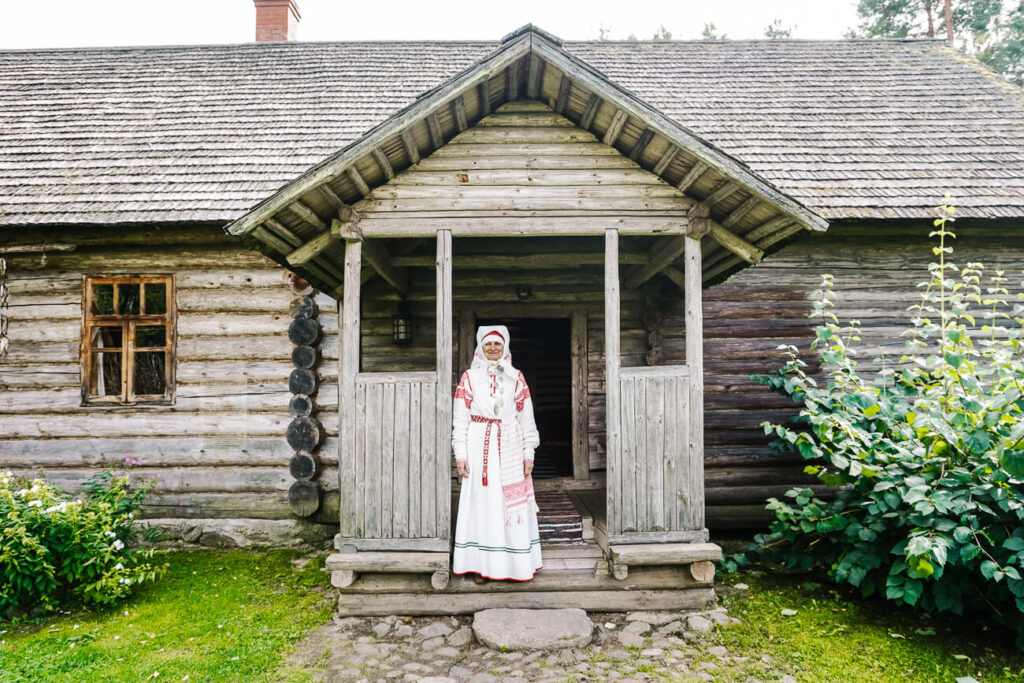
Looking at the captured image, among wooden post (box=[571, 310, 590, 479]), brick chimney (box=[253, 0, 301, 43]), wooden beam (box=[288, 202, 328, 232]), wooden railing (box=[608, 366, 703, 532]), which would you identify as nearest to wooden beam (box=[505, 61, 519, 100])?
wooden beam (box=[288, 202, 328, 232])

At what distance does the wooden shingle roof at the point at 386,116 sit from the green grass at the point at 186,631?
3.69m

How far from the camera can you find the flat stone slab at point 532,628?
432 centimetres

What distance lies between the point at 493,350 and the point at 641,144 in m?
2.04

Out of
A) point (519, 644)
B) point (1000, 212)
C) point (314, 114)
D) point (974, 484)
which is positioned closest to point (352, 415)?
point (519, 644)

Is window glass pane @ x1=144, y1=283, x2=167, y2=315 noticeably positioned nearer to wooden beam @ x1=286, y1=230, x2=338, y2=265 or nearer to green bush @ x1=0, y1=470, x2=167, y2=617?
green bush @ x1=0, y1=470, x2=167, y2=617

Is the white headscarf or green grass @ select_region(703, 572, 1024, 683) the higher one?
the white headscarf

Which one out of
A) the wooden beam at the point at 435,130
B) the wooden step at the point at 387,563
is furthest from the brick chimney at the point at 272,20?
the wooden step at the point at 387,563

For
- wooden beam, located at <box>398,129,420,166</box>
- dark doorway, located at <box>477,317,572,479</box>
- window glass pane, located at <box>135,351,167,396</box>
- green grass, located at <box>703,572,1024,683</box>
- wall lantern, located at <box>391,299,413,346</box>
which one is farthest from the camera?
window glass pane, located at <box>135,351,167,396</box>

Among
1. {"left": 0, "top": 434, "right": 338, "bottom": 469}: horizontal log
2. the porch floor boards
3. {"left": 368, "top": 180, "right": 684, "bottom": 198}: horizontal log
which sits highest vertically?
{"left": 368, "top": 180, "right": 684, "bottom": 198}: horizontal log

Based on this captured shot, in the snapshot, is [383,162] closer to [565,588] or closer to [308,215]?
[308,215]

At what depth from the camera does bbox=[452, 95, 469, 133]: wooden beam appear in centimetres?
474

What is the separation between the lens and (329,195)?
467 cm

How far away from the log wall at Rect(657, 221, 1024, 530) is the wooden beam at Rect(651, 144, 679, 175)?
7.95ft

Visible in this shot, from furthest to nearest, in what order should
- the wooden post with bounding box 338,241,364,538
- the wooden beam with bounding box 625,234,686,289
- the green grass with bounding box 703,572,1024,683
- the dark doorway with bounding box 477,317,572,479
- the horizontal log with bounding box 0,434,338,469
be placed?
the dark doorway with bounding box 477,317,572,479, the horizontal log with bounding box 0,434,338,469, the wooden beam with bounding box 625,234,686,289, the wooden post with bounding box 338,241,364,538, the green grass with bounding box 703,572,1024,683
